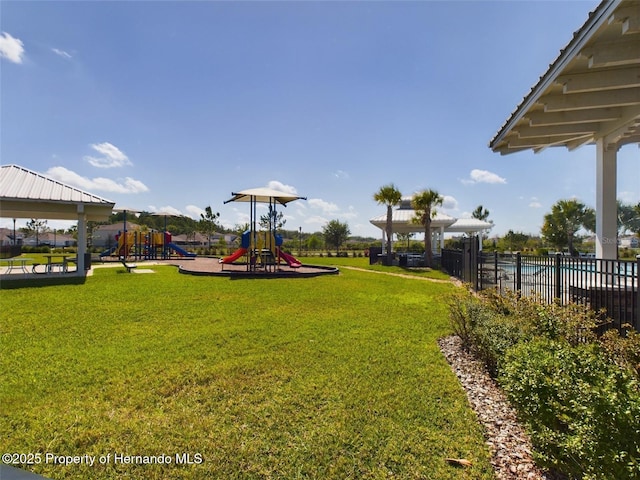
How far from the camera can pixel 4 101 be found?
27.1 feet

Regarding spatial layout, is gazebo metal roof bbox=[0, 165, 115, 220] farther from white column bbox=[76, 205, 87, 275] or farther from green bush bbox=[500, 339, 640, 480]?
green bush bbox=[500, 339, 640, 480]

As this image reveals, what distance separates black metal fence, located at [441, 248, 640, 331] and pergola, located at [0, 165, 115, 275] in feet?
47.4

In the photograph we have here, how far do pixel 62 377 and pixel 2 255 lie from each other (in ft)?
92.5

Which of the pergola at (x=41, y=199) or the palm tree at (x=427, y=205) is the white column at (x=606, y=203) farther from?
the pergola at (x=41, y=199)

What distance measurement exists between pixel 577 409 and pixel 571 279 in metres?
4.70

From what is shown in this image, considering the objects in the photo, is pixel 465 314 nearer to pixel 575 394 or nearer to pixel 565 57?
pixel 575 394

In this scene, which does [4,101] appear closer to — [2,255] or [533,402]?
[533,402]

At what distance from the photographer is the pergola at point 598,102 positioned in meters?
3.50

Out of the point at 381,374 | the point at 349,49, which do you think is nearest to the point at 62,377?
the point at 381,374

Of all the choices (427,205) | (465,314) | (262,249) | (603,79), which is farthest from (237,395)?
(427,205)

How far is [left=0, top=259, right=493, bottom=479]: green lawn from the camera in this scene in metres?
2.53

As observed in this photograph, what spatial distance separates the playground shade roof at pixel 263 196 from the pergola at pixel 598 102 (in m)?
9.36

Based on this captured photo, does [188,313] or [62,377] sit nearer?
[62,377]

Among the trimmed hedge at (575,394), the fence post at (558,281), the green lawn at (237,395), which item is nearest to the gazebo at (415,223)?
the fence post at (558,281)
